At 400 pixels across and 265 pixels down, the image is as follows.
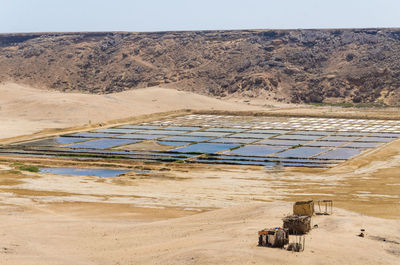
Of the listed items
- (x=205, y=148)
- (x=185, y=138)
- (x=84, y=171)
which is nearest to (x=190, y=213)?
(x=84, y=171)

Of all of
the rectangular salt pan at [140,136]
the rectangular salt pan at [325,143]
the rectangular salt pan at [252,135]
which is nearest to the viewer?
the rectangular salt pan at [325,143]

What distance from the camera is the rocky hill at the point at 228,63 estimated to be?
7450 centimetres

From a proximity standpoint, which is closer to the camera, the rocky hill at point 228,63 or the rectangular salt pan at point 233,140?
the rectangular salt pan at point 233,140

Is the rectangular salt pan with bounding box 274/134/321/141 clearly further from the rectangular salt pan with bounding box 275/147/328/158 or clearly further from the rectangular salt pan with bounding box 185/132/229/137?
the rectangular salt pan with bounding box 275/147/328/158

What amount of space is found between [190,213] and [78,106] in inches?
1453

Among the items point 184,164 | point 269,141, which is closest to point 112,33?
Answer: point 269,141

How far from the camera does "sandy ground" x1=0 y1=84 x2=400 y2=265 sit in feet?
43.9

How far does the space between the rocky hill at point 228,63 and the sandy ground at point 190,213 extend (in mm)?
37194

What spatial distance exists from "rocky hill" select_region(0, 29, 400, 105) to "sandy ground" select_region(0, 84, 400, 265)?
37.2 meters

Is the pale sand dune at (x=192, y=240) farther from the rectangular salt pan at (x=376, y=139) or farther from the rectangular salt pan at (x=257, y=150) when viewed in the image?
the rectangular salt pan at (x=376, y=139)

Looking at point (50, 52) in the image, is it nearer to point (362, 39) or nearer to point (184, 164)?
point (362, 39)

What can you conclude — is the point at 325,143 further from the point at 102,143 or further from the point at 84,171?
the point at 84,171

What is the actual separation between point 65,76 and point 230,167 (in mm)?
60130

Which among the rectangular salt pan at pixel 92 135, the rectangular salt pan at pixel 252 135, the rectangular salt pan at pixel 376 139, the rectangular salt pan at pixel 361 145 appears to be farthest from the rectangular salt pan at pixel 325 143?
the rectangular salt pan at pixel 92 135
